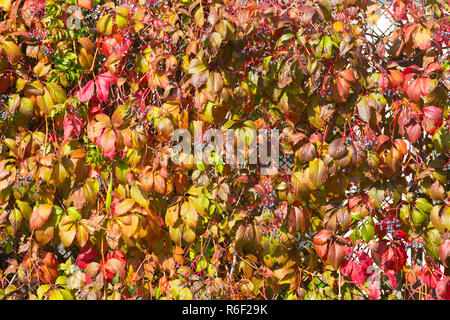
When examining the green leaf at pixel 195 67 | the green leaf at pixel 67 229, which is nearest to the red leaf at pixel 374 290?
the green leaf at pixel 195 67

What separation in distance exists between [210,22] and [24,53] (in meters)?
0.88

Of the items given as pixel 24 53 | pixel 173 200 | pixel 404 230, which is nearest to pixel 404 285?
pixel 404 230

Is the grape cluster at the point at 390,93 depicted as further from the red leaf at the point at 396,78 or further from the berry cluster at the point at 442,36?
the berry cluster at the point at 442,36

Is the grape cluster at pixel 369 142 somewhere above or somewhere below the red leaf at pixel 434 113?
below

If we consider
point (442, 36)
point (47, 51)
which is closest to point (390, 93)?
point (442, 36)

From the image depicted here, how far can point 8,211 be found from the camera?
1969mm

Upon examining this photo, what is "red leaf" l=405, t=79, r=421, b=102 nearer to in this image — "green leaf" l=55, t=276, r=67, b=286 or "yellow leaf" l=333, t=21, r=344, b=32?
"yellow leaf" l=333, t=21, r=344, b=32

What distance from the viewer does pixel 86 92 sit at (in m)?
1.88

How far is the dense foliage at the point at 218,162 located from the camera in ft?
5.64

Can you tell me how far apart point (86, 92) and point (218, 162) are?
23.6 inches

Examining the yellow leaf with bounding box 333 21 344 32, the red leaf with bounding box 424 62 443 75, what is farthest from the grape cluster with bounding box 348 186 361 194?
the yellow leaf with bounding box 333 21 344 32

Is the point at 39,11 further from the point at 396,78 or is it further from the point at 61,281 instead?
the point at 396,78

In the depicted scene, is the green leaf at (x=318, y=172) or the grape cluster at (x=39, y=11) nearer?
the green leaf at (x=318, y=172)

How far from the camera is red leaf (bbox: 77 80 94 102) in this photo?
1.88 metres
